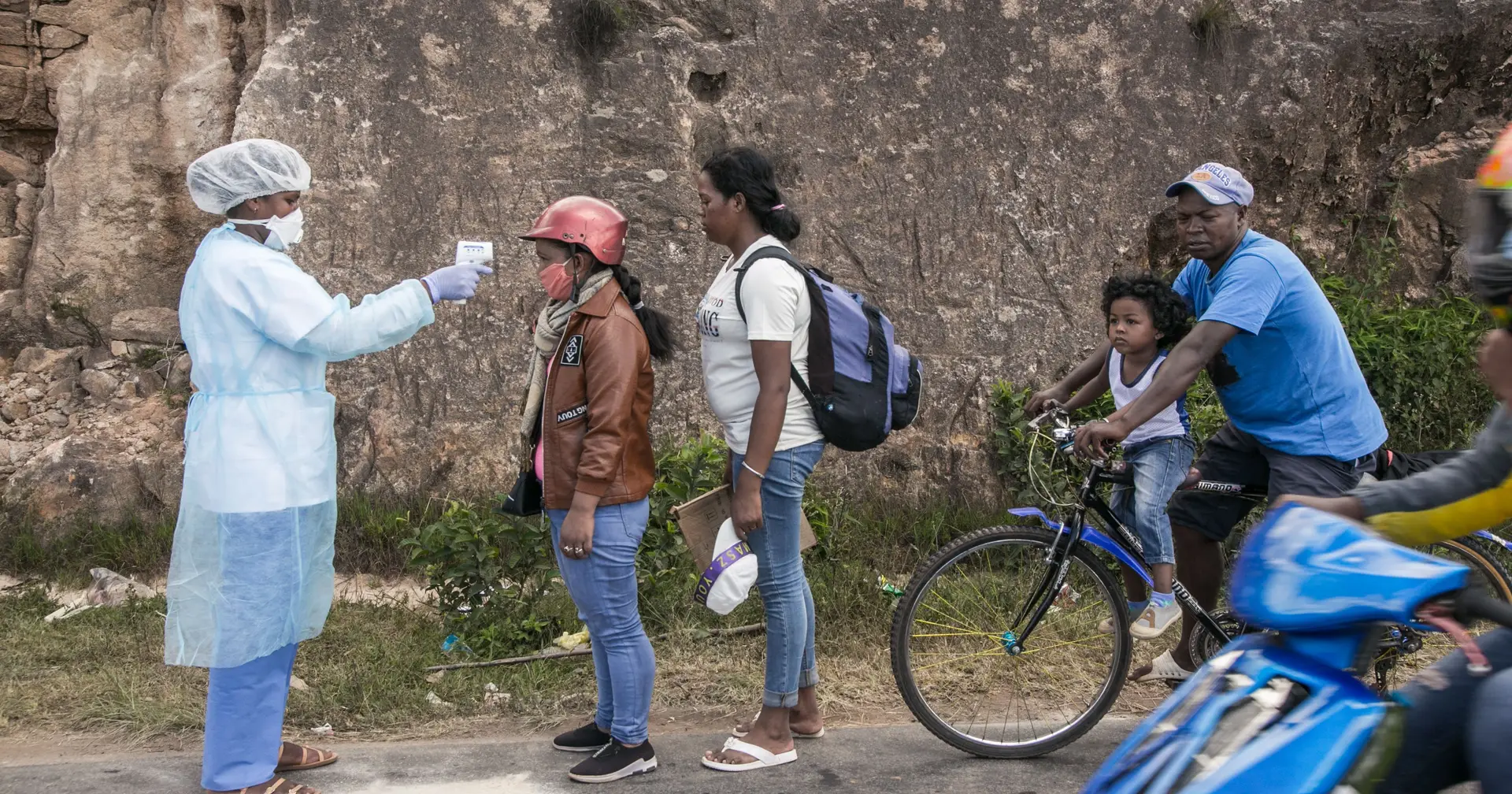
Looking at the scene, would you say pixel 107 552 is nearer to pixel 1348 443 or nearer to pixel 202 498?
pixel 202 498

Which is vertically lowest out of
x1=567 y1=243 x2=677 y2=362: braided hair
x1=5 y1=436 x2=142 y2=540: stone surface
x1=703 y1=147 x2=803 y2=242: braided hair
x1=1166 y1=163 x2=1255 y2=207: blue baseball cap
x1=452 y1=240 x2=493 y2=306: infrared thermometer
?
x1=5 y1=436 x2=142 y2=540: stone surface

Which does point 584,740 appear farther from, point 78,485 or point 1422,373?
point 1422,373

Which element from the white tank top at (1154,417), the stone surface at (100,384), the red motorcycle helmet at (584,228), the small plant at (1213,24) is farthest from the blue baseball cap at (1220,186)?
the stone surface at (100,384)

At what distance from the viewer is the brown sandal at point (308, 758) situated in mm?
3775

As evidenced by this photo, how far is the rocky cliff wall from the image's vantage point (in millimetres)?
6172

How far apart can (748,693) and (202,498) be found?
80.3 inches

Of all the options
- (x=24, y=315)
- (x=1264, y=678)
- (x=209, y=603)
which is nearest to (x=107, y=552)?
(x=24, y=315)

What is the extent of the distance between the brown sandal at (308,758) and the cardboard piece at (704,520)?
1348mm

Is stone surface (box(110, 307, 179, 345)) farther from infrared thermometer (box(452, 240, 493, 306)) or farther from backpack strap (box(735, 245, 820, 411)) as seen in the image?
backpack strap (box(735, 245, 820, 411))

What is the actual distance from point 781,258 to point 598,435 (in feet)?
2.46

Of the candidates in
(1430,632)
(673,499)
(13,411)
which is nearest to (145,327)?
(13,411)

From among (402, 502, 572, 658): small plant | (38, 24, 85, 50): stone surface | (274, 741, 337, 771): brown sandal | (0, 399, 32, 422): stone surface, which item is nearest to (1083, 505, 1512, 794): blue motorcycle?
(274, 741, 337, 771): brown sandal

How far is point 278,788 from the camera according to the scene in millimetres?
3523

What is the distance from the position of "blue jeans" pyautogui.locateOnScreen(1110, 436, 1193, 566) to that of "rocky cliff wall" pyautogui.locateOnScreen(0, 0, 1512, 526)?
6.54 ft
